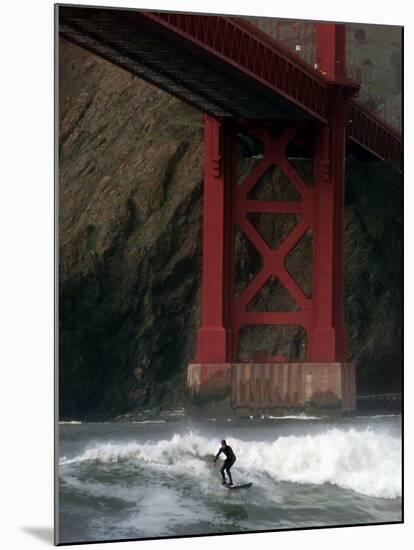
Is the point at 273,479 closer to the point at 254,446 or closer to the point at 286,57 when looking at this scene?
the point at 254,446

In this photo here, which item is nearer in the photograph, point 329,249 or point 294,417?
point 294,417

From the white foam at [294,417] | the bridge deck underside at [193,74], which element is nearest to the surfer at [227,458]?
the white foam at [294,417]

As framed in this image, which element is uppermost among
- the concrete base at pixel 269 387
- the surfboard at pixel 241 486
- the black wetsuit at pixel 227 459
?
the concrete base at pixel 269 387

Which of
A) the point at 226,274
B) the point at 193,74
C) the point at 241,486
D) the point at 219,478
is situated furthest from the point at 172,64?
the point at 241,486

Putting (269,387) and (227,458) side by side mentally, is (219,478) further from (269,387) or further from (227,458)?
(269,387)

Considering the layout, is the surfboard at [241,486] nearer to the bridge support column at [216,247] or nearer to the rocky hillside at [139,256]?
the rocky hillside at [139,256]

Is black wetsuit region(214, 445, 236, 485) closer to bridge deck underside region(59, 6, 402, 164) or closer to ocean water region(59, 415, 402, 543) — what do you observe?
ocean water region(59, 415, 402, 543)

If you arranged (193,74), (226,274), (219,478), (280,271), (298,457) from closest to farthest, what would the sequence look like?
(219,478) < (193,74) < (298,457) < (226,274) < (280,271)

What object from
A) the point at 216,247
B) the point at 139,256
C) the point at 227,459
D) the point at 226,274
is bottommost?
the point at 227,459

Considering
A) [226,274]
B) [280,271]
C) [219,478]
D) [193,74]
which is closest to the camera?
[219,478]
